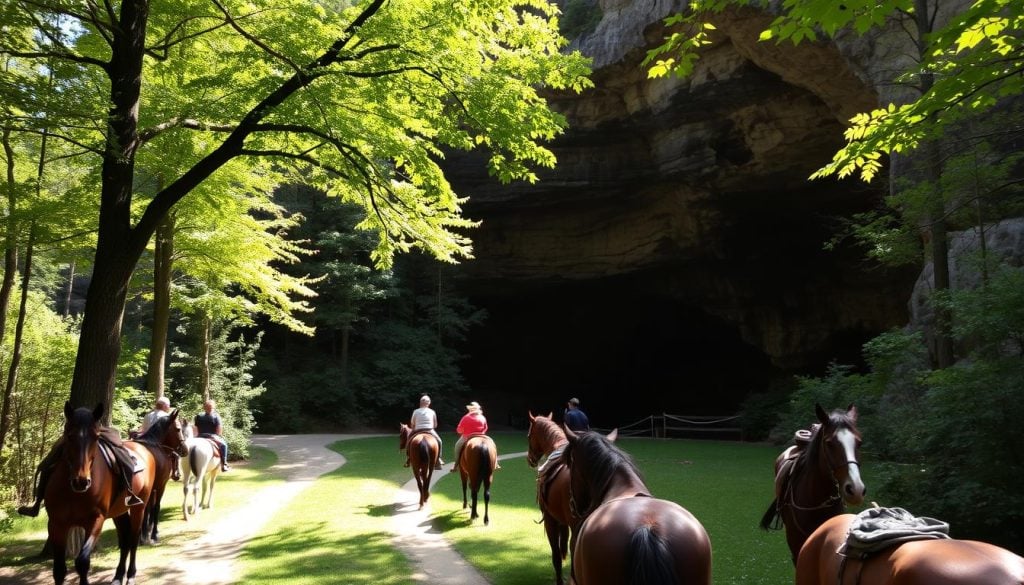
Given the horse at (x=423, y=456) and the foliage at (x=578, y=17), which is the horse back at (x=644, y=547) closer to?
the horse at (x=423, y=456)

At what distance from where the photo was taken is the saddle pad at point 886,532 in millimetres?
2967

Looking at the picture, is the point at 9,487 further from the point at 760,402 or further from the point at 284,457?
the point at 760,402

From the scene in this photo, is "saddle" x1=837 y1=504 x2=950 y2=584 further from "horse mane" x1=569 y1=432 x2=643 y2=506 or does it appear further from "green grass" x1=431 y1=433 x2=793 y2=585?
"green grass" x1=431 y1=433 x2=793 y2=585

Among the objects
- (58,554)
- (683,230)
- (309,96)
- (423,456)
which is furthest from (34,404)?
(683,230)

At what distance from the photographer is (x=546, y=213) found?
3056 centimetres

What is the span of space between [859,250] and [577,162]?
13309mm

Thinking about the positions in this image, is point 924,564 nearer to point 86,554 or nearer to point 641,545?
point 641,545

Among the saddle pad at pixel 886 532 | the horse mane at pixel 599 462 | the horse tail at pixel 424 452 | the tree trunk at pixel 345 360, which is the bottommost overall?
the horse tail at pixel 424 452

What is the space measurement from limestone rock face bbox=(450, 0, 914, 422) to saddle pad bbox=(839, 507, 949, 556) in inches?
626

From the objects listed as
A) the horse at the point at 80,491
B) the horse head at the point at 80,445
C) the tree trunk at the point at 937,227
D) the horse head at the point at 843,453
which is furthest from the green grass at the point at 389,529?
the tree trunk at the point at 937,227

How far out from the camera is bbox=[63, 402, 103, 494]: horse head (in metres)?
5.49

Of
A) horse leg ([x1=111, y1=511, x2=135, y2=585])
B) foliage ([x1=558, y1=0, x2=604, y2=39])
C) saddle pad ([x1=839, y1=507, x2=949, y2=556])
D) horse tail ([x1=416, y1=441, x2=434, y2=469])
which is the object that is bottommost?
A: horse leg ([x1=111, y1=511, x2=135, y2=585])

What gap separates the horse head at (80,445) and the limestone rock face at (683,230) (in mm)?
17878

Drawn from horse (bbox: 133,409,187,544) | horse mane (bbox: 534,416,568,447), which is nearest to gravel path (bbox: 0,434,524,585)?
horse (bbox: 133,409,187,544)
